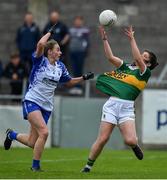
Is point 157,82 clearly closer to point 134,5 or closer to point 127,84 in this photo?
point 134,5

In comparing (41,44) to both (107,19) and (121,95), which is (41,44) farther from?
(121,95)

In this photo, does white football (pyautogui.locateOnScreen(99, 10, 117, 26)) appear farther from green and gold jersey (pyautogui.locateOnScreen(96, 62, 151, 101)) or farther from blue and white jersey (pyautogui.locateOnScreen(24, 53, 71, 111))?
blue and white jersey (pyautogui.locateOnScreen(24, 53, 71, 111))

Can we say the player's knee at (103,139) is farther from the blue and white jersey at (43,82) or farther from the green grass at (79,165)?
the blue and white jersey at (43,82)

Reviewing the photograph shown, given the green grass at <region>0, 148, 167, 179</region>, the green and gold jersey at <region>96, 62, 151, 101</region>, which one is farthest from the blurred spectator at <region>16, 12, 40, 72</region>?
the green and gold jersey at <region>96, 62, 151, 101</region>

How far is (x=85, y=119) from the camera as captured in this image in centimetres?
2420

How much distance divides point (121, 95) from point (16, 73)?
1077 cm

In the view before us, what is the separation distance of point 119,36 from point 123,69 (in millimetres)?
13228

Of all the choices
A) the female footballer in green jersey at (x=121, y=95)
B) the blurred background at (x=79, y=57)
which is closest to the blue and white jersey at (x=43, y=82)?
the female footballer in green jersey at (x=121, y=95)

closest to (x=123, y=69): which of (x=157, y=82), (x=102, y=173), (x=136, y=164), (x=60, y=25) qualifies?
(x=102, y=173)

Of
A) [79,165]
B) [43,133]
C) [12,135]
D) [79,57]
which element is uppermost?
[43,133]

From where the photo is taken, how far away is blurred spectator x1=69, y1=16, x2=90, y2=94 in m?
26.3

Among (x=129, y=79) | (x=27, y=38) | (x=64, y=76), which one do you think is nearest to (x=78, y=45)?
(x=27, y=38)

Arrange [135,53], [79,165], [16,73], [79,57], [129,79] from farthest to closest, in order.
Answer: [79,57] < [16,73] < [79,165] < [129,79] < [135,53]

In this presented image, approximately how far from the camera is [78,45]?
2653 cm
